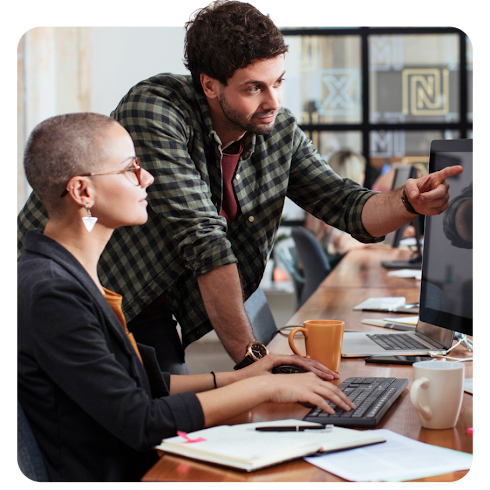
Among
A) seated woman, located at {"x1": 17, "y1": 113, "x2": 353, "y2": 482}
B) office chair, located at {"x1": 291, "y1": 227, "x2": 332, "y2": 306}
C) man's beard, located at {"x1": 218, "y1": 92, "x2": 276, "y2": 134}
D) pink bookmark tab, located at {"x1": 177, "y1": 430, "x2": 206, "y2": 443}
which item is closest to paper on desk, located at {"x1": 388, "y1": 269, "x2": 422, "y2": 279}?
office chair, located at {"x1": 291, "y1": 227, "x2": 332, "y2": 306}

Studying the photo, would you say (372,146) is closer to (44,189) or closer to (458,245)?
(458,245)

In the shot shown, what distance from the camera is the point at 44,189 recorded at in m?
1.07

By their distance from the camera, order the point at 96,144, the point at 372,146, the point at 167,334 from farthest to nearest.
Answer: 1. the point at 372,146
2. the point at 167,334
3. the point at 96,144

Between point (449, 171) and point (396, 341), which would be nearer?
point (449, 171)

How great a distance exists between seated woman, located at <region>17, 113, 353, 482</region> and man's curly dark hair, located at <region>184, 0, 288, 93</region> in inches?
21.9

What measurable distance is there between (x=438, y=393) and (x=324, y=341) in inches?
14.3

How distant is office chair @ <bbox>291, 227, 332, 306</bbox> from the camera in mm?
3701

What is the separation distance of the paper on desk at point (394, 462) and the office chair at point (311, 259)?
2.79 m

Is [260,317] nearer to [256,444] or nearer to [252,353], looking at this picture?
[252,353]

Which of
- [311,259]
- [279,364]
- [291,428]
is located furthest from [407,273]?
[291,428]

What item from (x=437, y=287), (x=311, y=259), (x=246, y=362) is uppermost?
(x=437, y=287)

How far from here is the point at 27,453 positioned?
3.08ft
